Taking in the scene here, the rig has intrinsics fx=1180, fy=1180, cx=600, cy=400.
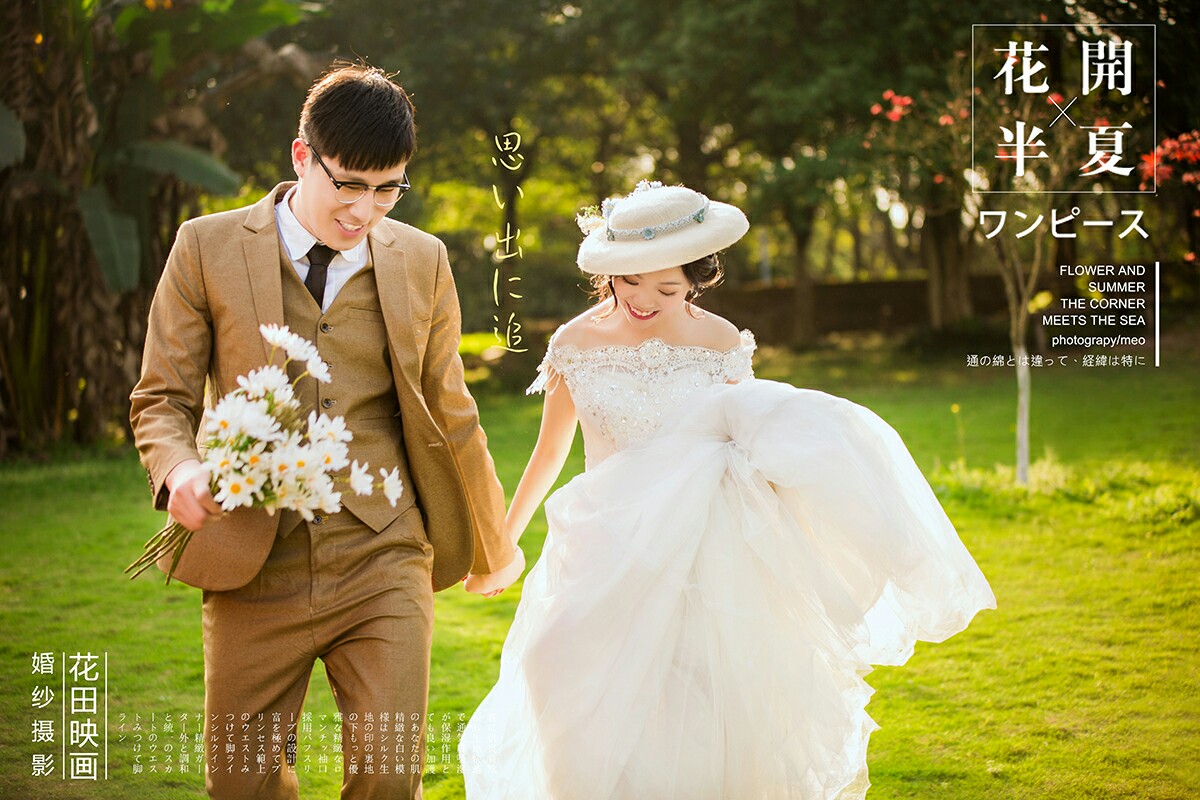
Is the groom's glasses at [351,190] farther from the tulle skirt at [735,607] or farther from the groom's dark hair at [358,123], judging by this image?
the tulle skirt at [735,607]

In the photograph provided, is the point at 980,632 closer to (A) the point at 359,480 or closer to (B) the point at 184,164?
(A) the point at 359,480

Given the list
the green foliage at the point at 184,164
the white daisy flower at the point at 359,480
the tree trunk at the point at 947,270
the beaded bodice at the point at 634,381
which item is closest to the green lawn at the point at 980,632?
the beaded bodice at the point at 634,381

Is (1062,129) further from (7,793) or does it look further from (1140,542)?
(7,793)

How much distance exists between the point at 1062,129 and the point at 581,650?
Answer: 23.6ft

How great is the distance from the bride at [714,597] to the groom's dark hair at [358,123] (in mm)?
851

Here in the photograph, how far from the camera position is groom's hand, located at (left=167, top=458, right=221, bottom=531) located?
7.55 ft

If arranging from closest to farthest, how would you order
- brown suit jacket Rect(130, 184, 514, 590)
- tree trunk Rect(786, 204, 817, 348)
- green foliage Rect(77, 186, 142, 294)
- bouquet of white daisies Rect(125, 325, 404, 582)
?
bouquet of white daisies Rect(125, 325, 404, 582), brown suit jacket Rect(130, 184, 514, 590), green foliage Rect(77, 186, 142, 294), tree trunk Rect(786, 204, 817, 348)

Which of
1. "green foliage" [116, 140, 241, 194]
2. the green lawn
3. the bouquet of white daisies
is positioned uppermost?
"green foliage" [116, 140, 241, 194]

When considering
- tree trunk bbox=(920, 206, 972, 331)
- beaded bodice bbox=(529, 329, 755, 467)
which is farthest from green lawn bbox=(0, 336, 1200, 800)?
tree trunk bbox=(920, 206, 972, 331)

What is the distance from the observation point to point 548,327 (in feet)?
63.4

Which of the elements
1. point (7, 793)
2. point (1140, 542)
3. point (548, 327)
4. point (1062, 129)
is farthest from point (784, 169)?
point (7, 793)

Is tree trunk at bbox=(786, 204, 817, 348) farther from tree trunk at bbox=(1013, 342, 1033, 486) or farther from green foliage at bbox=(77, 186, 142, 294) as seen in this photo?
green foliage at bbox=(77, 186, 142, 294)

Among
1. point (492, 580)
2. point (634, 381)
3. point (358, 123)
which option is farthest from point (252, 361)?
point (634, 381)

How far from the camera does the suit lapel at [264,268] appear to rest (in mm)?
2615
